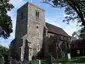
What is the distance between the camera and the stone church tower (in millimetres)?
56594

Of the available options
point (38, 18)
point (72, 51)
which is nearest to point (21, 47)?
point (38, 18)

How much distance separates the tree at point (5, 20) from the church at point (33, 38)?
23.5 m

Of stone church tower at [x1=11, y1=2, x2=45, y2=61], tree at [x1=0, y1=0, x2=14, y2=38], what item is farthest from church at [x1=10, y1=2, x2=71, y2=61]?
tree at [x1=0, y1=0, x2=14, y2=38]

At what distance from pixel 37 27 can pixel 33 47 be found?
7.58m

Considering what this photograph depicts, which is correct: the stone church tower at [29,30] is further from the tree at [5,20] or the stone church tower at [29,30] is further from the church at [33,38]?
the tree at [5,20]

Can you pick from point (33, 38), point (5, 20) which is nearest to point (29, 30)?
point (33, 38)

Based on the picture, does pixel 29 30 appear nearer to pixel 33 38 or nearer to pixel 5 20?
pixel 33 38

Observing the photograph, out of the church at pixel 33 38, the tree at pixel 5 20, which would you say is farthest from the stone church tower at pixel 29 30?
the tree at pixel 5 20

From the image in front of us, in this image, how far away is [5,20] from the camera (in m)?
31.5

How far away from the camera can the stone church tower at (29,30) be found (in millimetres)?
56594

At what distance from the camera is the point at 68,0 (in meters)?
17.7

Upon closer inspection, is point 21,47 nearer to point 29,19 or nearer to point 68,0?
point 29,19

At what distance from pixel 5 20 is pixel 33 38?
28.8 m

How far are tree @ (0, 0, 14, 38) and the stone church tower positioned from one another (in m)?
23.5
